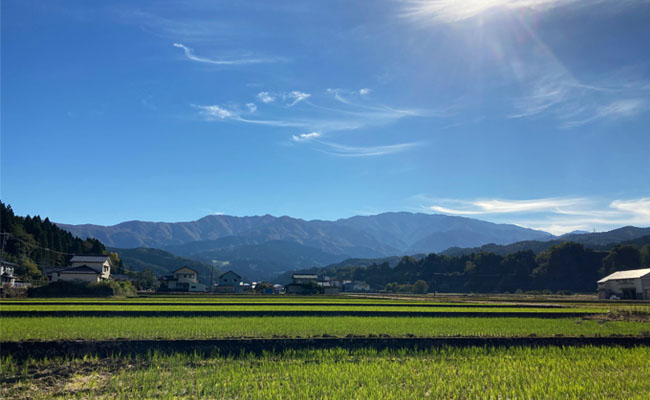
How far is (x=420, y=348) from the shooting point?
15.1 metres

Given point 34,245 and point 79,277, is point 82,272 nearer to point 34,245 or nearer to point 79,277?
point 79,277

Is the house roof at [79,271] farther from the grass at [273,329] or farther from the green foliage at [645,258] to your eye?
the green foliage at [645,258]

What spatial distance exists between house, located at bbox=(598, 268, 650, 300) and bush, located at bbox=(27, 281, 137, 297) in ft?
232

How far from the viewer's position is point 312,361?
13180 mm

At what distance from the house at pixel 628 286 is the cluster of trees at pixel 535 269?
2416 centimetres

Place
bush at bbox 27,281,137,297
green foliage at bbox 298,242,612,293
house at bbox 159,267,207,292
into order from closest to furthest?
bush at bbox 27,281,137,297 < house at bbox 159,267,207,292 < green foliage at bbox 298,242,612,293

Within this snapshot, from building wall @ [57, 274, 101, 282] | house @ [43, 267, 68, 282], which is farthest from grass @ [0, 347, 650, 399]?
house @ [43, 267, 68, 282]

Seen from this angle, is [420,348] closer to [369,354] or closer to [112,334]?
[369,354]

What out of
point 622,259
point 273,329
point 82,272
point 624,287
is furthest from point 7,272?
point 622,259

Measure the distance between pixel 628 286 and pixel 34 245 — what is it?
3946 inches

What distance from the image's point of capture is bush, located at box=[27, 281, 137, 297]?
47.4 metres

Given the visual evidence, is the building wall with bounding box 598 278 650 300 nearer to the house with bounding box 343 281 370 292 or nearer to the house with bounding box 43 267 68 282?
the house with bounding box 343 281 370 292

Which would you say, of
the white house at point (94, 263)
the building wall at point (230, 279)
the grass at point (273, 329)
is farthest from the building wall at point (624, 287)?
the white house at point (94, 263)

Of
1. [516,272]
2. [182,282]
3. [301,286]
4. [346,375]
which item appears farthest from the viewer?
[516,272]
